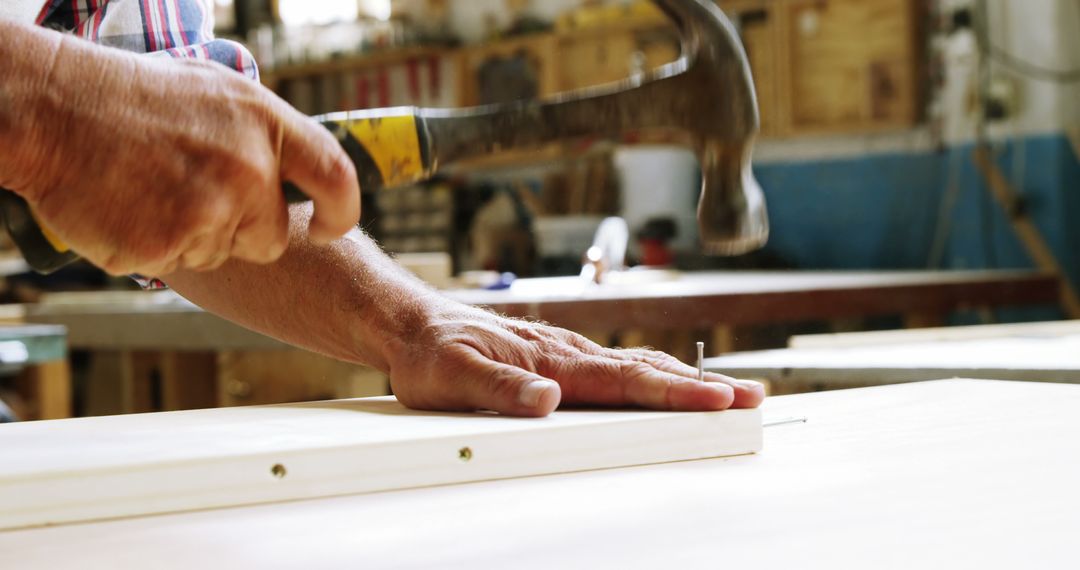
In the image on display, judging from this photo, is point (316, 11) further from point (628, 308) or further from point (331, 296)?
point (331, 296)

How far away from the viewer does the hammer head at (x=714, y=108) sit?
0.98m

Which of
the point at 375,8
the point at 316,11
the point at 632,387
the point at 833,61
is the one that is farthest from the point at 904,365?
the point at 316,11

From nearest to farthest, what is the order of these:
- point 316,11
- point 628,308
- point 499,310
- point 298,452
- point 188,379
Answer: point 298,452 < point 499,310 < point 628,308 < point 188,379 < point 316,11

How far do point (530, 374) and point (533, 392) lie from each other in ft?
0.14

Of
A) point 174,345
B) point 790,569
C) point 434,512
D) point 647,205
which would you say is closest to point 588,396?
point 434,512

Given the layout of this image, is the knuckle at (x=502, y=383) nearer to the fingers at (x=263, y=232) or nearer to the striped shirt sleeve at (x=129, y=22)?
the fingers at (x=263, y=232)

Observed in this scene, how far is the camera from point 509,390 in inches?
38.1

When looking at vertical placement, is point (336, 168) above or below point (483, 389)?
above

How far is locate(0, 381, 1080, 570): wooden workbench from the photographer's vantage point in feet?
2.01

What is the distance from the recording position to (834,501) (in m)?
0.73

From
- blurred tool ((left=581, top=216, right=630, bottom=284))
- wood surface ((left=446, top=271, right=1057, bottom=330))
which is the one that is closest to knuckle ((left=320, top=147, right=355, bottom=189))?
wood surface ((left=446, top=271, right=1057, bottom=330))

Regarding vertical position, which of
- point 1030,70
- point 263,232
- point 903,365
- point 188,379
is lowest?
point 188,379

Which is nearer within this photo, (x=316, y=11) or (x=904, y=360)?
(x=904, y=360)

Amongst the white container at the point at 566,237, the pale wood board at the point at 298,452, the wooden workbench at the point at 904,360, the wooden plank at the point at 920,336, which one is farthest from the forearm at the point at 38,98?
the white container at the point at 566,237
